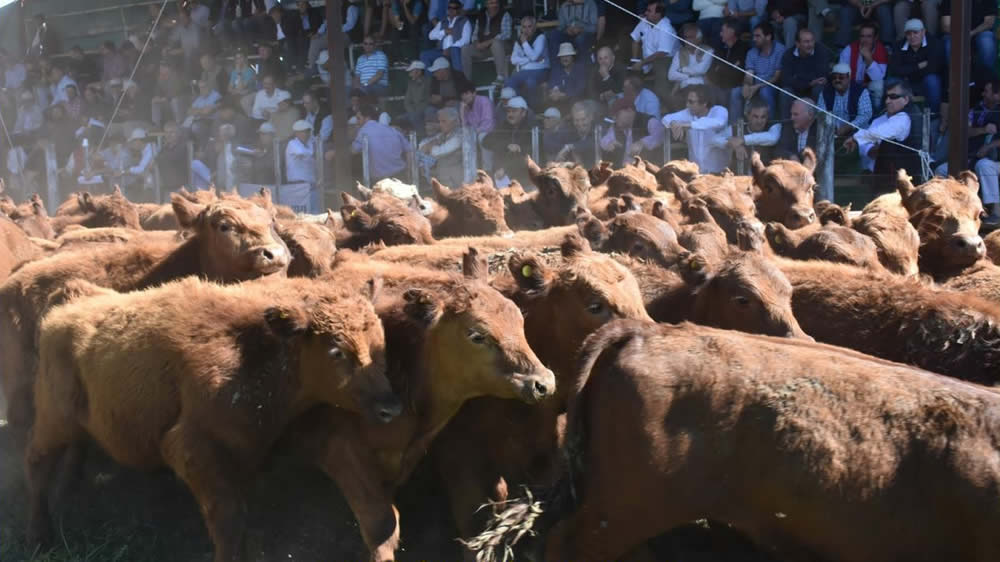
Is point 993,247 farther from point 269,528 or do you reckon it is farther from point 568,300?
point 269,528

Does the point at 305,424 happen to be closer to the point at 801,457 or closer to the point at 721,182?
the point at 801,457

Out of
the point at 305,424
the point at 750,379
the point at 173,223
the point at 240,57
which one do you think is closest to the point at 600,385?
the point at 750,379

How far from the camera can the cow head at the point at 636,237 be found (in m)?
8.98

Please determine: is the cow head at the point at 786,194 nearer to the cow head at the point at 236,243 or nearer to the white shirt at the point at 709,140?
the white shirt at the point at 709,140

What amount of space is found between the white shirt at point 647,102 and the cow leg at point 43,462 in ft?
35.7

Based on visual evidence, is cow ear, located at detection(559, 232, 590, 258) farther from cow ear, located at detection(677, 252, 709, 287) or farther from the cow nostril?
the cow nostril

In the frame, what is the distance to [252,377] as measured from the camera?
626 centimetres

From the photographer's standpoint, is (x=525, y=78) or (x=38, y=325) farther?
(x=525, y=78)

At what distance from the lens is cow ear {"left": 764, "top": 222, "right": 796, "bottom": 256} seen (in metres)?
9.21

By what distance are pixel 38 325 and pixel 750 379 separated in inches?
208

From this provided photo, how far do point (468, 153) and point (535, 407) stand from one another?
11.0m

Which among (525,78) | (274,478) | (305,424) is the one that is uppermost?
(525,78)

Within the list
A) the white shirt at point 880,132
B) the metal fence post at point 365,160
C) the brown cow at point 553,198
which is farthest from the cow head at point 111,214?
the white shirt at point 880,132

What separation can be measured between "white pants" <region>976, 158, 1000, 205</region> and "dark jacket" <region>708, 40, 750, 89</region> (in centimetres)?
358
